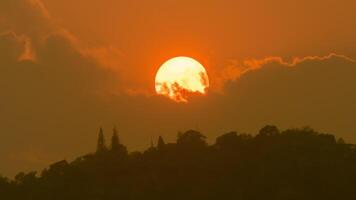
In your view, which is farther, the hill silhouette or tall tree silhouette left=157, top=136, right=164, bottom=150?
tall tree silhouette left=157, top=136, right=164, bottom=150

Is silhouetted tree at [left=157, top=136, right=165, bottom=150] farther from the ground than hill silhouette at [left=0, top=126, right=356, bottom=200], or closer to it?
farther from the ground

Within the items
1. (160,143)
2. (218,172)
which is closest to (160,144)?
(160,143)

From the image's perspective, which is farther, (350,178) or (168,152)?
(168,152)

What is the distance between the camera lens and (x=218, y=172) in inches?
5817

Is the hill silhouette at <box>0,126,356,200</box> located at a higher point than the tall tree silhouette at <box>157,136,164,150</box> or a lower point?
lower

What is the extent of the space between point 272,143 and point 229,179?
34.4ft

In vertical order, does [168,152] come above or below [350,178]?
above

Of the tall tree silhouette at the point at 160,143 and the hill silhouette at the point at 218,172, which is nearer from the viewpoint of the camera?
the hill silhouette at the point at 218,172

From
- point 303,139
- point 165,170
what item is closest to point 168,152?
point 165,170

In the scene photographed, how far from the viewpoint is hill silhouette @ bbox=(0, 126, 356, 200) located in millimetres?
143750

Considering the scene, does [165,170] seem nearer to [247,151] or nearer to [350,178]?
[247,151]

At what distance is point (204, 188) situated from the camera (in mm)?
146250

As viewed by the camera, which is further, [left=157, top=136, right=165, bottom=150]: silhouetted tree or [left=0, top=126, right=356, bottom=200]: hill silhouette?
[left=157, top=136, right=165, bottom=150]: silhouetted tree

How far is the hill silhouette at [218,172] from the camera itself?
144 m
